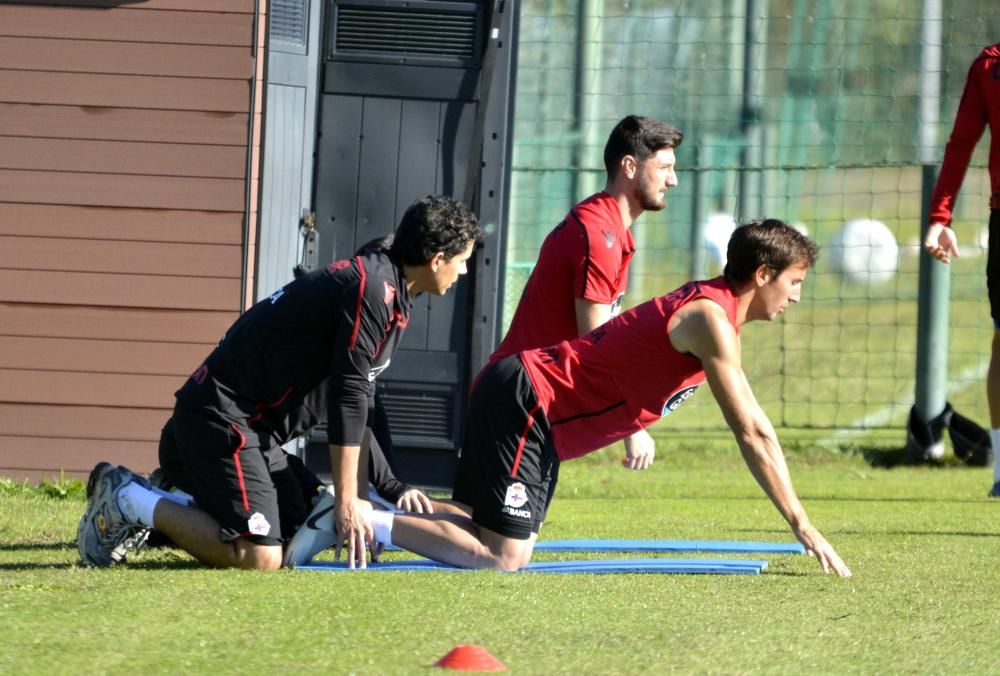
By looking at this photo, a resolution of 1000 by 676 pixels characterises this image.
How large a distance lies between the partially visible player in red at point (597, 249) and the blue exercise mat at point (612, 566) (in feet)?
1.60

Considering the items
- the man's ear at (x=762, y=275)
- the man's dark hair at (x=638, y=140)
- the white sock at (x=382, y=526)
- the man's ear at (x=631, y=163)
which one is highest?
the man's dark hair at (x=638, y=140)

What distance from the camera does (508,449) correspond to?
515cm

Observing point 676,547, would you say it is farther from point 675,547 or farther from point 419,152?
point 419,152

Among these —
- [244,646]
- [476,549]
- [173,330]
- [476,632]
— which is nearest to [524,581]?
[476,549]

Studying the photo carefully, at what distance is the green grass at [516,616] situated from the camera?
3.49m

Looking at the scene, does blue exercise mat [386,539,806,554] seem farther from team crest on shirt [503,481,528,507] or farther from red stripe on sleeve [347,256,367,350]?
red stripe on sleeve [347,256,367,350]

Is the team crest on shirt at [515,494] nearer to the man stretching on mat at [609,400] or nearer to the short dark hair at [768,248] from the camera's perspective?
the man stretching on mat at [609,400]

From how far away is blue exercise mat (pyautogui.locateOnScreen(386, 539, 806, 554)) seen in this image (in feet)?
18.5

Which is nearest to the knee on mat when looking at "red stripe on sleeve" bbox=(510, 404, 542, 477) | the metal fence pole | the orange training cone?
"red stripe on sleeve" bbox=(510, 404, 542, 477)

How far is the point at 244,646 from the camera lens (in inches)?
141

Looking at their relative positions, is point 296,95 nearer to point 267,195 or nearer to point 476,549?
point 267,195

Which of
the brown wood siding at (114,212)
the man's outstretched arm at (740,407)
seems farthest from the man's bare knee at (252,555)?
the brown wood siding at (114,212)

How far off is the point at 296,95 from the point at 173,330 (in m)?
1.38

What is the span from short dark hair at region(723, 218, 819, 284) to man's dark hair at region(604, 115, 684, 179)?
3.63 feet
